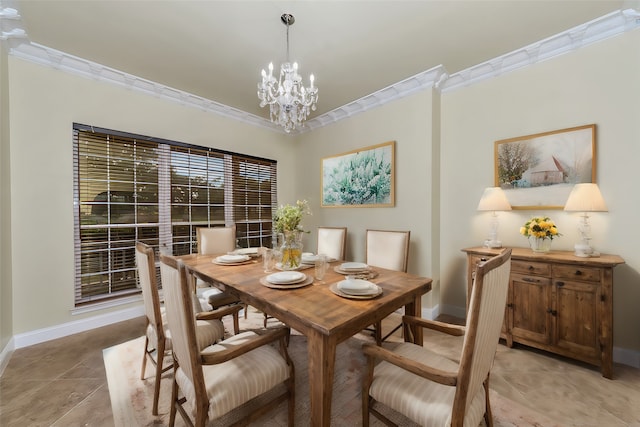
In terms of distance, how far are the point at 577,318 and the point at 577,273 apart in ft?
1.20

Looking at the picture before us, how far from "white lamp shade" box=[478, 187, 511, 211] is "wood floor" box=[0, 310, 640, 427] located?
1.34 metres

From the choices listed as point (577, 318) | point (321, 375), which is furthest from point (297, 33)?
point (577, 318)

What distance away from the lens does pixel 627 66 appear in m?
2.10

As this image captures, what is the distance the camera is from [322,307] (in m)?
1.30

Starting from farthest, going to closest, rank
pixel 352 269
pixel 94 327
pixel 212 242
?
pixel 212 242, pixel 94 327, pixel 352 269

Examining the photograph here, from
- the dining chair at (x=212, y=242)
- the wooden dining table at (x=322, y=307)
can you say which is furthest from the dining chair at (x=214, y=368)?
the dining chair at (x=212, y=242)

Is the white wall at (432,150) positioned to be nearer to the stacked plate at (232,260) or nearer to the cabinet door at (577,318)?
the cabinet door at (577,318)

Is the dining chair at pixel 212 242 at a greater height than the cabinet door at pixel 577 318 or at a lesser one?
greater

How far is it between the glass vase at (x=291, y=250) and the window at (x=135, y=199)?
1.99 metres

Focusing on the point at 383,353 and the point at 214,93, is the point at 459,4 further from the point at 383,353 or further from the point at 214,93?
the point at 214,93

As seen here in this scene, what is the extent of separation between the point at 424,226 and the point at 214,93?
10.5 ft

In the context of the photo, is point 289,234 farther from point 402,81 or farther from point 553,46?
point 553,46

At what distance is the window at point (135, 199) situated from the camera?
276 centimetres

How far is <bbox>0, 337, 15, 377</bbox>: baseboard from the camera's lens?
208 cm
